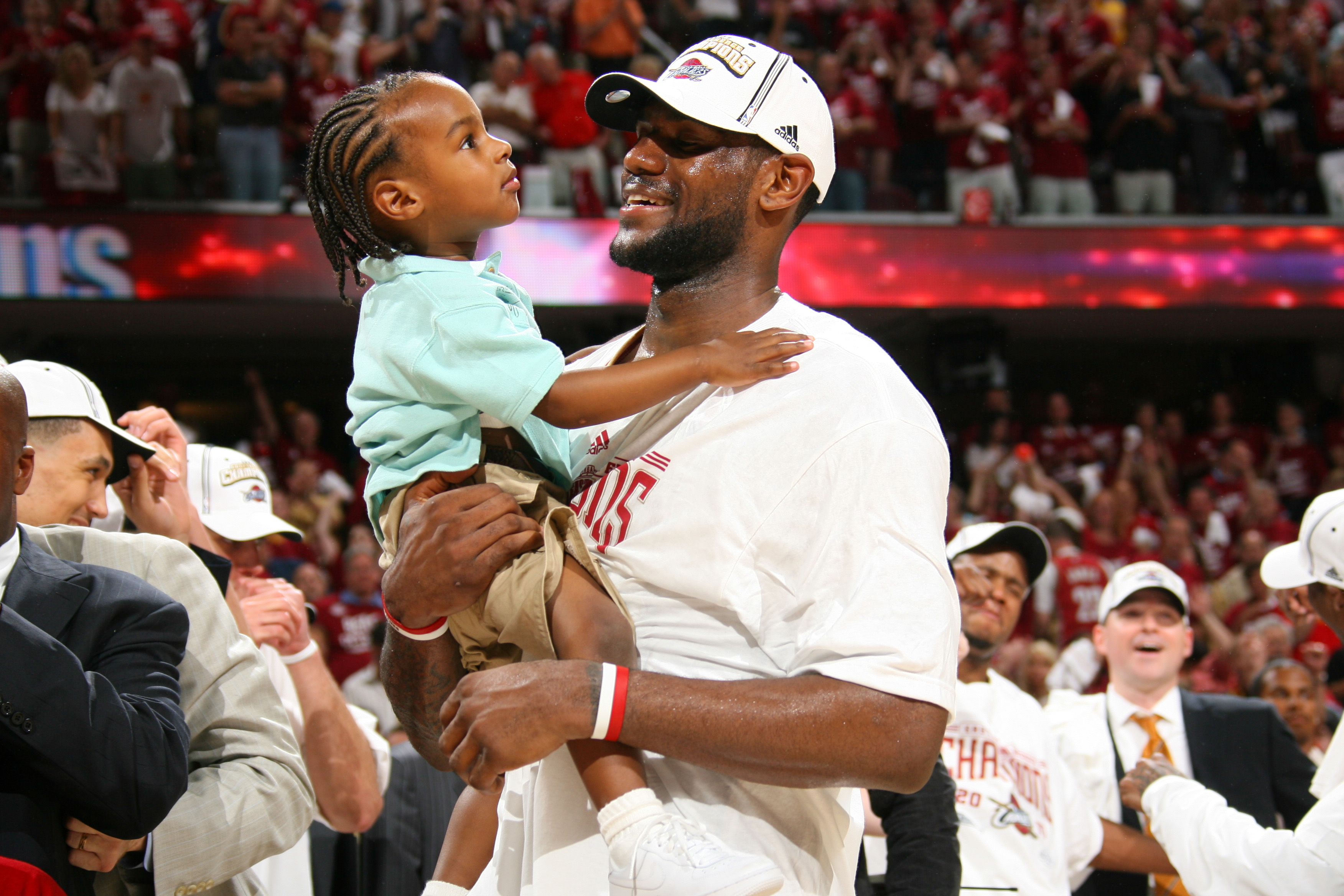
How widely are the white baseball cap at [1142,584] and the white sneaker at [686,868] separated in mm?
3423

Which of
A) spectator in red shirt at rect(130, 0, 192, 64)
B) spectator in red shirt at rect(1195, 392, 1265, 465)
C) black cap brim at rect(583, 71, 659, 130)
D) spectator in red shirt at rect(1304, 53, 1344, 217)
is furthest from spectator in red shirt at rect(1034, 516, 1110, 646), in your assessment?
spectator in red shirt at rect(130, 0, 192, 64)

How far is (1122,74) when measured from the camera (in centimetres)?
1275

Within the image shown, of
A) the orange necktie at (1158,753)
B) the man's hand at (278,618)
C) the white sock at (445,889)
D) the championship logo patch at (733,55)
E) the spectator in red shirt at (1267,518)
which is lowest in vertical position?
the spectator in red shirt at (1267,518)

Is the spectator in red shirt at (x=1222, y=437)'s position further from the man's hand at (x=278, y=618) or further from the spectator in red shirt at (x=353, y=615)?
the man's hand at (x=278, y=618)

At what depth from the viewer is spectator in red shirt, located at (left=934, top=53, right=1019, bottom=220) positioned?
39.2ft

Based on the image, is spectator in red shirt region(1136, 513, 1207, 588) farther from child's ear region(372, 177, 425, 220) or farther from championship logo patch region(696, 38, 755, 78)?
child's ear region(372, 177, 425, 220)

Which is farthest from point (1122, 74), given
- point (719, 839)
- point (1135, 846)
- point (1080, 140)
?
point (719, 839)

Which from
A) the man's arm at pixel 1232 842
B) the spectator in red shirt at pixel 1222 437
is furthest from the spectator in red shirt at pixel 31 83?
the spectator in red shirt at pixel 1222 437

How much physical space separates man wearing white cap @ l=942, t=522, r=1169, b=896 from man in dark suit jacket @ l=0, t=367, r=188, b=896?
224cm

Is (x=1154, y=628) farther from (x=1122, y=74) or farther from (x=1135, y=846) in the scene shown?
(x=1122, y=74)

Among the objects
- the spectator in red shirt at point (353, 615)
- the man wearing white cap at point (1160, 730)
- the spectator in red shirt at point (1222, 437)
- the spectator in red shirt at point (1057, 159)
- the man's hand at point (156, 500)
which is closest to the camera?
the man's hand at point (156, 500)

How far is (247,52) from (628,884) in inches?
398

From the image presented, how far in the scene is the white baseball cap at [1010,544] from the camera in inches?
168

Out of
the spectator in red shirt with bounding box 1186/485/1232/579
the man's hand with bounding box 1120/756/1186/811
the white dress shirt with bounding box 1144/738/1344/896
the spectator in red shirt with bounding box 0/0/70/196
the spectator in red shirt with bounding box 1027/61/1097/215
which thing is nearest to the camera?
the white dress shirt with bounding box 1144/738/1344/896
